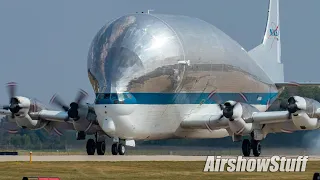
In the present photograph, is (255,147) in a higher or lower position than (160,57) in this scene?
lower

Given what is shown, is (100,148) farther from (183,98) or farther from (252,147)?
(252,147)

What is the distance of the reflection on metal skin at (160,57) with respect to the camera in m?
56.3

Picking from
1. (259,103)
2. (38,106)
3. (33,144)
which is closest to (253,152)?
(259,103)

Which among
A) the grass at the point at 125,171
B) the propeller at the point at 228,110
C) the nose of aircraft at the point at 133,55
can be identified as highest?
the nose of aircraft at the point at 133,55

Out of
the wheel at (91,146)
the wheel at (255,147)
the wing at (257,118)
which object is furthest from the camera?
the wheel at (91,146)

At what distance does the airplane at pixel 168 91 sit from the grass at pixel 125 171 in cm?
632

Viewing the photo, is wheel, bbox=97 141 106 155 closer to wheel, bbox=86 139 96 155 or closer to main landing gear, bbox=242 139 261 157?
wheel, bbox=86 139 96 155

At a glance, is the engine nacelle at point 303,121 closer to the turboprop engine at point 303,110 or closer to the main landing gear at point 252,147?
the turboprop engine at point 303,110

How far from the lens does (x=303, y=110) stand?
54000 mm

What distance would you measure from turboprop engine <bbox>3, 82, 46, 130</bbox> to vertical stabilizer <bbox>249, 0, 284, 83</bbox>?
16.2 metres

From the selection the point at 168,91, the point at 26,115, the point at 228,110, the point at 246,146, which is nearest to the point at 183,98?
the point at 168,91

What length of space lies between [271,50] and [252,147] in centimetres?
1558

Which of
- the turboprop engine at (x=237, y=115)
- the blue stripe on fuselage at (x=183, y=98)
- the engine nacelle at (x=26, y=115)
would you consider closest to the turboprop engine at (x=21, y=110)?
the engine nacelle at (x=26, y=115)

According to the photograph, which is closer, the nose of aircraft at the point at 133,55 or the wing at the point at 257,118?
the wing at the point at 257,118
